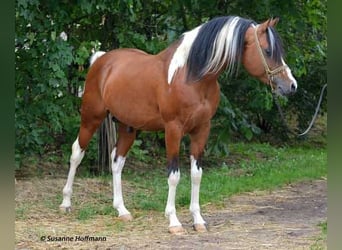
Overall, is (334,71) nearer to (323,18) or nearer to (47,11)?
(47,11)

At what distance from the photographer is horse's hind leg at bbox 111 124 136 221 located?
466 cm

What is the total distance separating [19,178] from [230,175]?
249 centimetres

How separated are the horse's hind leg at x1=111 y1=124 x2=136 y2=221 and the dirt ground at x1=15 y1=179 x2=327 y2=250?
101 mm

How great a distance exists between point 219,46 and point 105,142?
296 cm

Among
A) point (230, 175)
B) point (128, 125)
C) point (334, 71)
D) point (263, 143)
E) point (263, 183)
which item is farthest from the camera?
point (263, 143)

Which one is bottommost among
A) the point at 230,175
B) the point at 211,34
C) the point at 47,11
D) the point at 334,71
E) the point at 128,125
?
the point at 230,175

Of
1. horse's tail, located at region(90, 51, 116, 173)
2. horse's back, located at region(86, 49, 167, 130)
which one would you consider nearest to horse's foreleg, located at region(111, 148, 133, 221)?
horse's back, located at region(86, 49, 167, 130)

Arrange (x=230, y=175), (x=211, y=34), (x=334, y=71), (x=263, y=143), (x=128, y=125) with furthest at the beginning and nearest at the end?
(x=263, y=143) → (x=230, y=175) → (x=128, y=125) → (x=211, y=34) → (x=334, y=71)

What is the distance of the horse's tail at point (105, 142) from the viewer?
6430 mm

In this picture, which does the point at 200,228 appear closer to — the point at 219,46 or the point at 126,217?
the point at 126,217

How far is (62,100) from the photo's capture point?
641 centimetres

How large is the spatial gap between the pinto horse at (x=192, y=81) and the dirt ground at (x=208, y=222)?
0.21 metres

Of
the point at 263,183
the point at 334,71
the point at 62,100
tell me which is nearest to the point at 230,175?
the point at 263,183

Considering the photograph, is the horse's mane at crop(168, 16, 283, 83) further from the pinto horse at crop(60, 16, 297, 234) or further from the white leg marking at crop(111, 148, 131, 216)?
the white leg marking at crop(111, 148, 131, 216)
